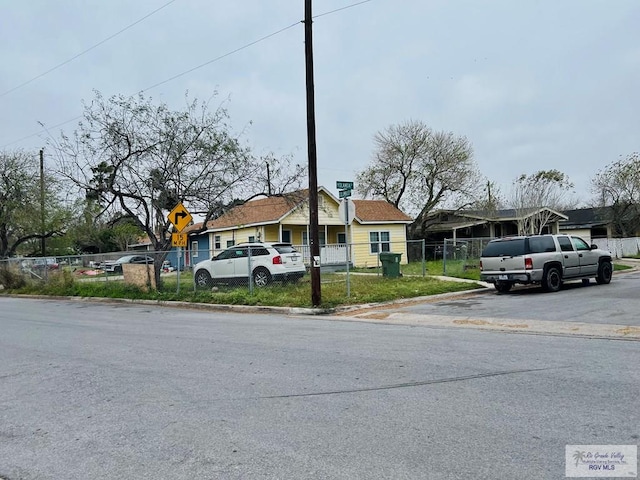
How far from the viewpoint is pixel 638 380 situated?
227 inches

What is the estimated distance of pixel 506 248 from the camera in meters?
16.4

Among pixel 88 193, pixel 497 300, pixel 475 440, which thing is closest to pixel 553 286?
pixel 497 300

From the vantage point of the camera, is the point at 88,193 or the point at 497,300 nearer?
the point at 497,300

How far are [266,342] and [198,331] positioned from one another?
92.7 inches

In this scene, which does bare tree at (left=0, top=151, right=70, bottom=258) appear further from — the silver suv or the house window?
the silver suv

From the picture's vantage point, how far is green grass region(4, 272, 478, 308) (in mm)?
15008

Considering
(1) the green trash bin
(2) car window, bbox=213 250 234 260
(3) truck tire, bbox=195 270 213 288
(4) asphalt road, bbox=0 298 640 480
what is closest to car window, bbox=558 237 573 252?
(1) the green trash bin

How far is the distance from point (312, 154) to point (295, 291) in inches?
175

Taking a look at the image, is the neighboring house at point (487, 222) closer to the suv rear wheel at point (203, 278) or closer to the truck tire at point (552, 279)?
the truck tire at point (552, 279)

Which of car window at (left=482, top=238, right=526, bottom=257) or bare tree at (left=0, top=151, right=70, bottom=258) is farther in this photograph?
bare tree at (left=0, top=151, right=70, bottom=258)

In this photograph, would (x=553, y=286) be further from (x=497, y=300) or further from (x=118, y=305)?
(x=118, y=305)

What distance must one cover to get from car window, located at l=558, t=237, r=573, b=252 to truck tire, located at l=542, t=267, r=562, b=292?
819 mm
